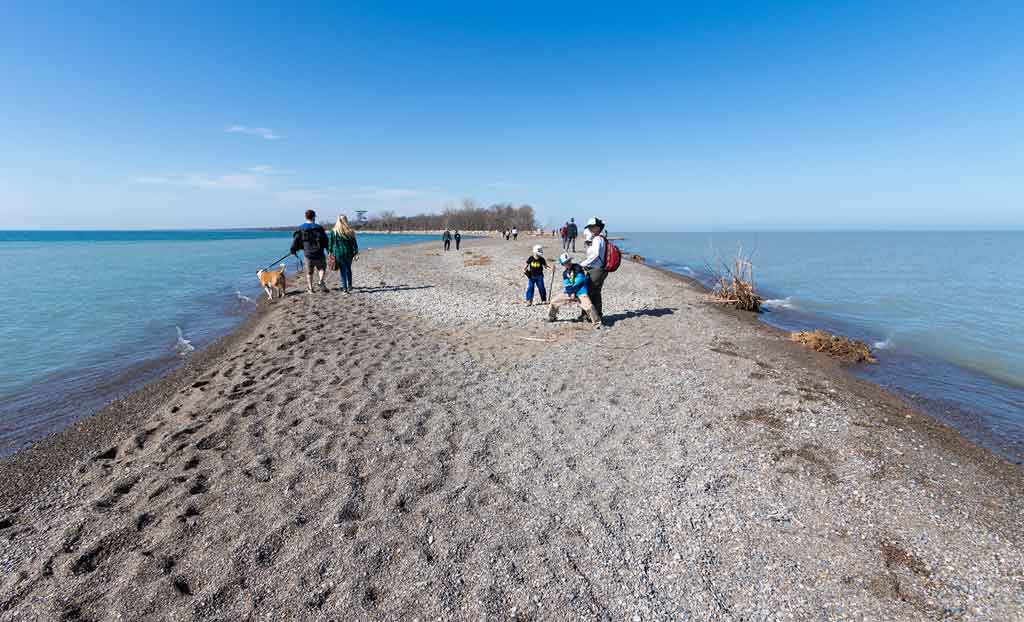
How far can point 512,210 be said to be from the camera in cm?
14025

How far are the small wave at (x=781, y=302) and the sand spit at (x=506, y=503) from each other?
36.6 ft

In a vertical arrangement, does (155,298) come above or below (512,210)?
below

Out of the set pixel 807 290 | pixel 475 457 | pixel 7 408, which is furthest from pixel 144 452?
pixel 807 290

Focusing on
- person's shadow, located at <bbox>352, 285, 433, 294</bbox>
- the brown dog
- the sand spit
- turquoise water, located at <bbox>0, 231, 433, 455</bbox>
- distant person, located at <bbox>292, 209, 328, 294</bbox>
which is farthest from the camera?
person's shadow, located at <bbox>352, 285, 433, 294</bbox>

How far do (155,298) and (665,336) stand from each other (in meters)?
21.1

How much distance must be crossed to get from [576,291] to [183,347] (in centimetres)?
1003

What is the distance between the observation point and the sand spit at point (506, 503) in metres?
2.89

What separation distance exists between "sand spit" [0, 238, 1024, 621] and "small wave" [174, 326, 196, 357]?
2.73 meters

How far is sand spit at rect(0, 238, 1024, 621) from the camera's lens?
2895 mm

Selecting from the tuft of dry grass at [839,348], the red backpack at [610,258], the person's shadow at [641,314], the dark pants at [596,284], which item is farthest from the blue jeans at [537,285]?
the tuft of dry grass at [839,348]

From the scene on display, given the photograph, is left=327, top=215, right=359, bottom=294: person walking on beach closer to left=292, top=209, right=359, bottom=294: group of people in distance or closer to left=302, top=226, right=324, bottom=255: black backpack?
left=292, top=209, right=359, bottom=294: group of people in distance

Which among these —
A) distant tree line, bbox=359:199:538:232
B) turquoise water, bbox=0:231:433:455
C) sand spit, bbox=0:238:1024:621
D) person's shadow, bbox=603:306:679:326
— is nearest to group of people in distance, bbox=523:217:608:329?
person's shadow, bbox=603:306:679:326

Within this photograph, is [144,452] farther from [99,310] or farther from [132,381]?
[99,310]

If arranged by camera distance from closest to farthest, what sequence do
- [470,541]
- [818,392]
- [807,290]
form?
[470,541] < [818,392] < [807,290]
